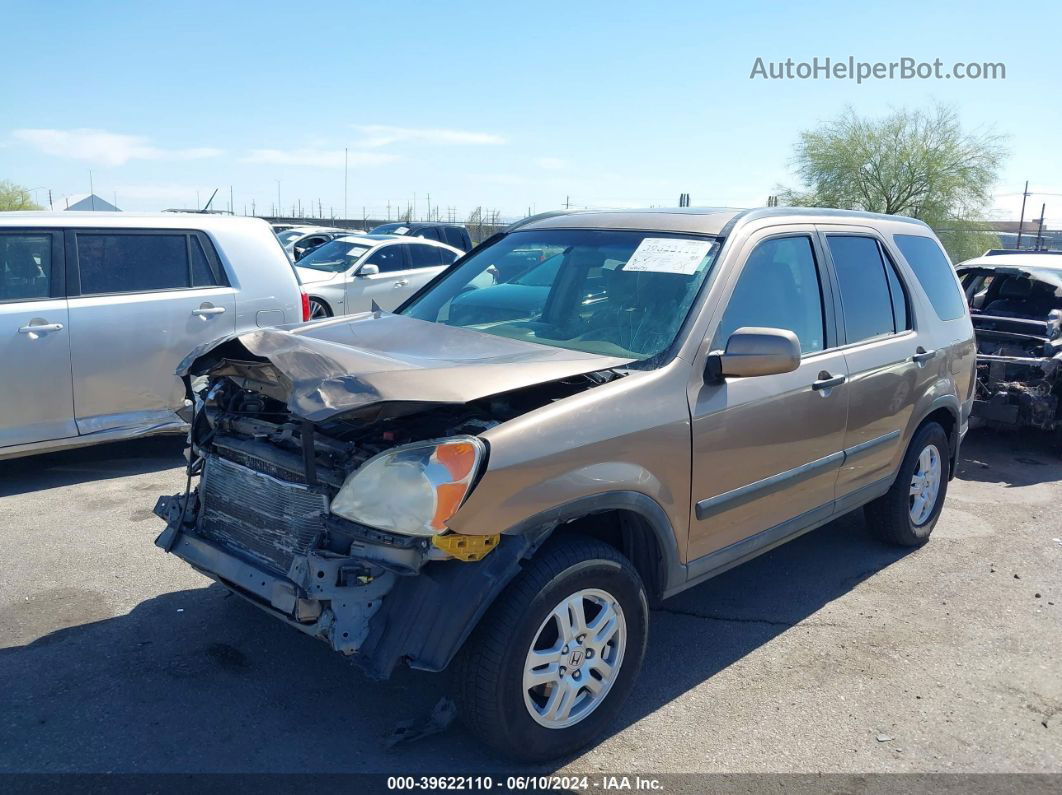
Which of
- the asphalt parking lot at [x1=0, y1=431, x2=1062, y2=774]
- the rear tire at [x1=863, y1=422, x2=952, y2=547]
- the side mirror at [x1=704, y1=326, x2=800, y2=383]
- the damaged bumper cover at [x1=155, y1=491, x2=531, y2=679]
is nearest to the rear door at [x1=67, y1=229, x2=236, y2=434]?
the asphalt parking lot at [x1=0, y1=431, x2=1062, y2=774]

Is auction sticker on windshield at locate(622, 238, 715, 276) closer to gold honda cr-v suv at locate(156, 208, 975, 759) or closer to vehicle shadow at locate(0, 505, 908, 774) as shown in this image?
gold honda cr-v suv at locate(156, 208, 975, 759)

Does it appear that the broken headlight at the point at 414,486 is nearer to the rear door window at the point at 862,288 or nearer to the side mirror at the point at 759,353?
the side mirror at the point at 759,353

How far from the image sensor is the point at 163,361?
628 cm

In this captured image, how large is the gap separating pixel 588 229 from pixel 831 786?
267 cm

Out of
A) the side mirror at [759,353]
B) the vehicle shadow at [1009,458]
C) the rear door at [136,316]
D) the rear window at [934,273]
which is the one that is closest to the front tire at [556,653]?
the side mirror at [759,353]

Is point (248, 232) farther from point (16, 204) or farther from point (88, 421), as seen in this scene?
point (16, 204)

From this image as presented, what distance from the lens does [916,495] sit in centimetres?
534

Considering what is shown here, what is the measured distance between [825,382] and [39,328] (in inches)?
194

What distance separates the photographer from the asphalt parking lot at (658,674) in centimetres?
318

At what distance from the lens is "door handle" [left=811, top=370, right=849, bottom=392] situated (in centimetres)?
409

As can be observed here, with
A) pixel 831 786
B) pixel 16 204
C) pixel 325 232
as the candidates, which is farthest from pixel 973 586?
pixel 16 204

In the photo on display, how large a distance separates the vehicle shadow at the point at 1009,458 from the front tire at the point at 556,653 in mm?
5160

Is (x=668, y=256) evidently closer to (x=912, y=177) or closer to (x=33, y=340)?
(x=33, y=340)

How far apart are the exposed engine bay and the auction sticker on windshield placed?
5.12 m
